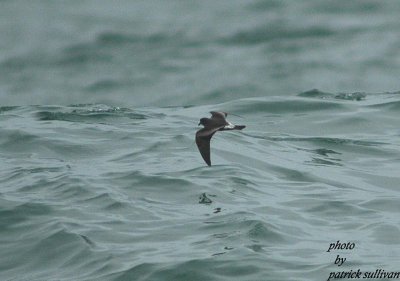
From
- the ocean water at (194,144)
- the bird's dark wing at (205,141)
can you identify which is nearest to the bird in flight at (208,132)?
the bird's dark wing at (205,141)

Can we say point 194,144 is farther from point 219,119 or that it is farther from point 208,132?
point 208,132

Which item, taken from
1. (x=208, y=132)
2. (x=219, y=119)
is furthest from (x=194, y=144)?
(x=208, y=132)

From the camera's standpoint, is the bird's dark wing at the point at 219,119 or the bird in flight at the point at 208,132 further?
the bird's dark wing at the point at 219,119

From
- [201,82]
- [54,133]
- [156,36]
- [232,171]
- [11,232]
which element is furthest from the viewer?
[156,36]

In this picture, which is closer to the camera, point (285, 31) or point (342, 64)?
point (342, 64)

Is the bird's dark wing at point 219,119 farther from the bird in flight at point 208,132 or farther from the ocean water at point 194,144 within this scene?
the ocean water at point 194,144

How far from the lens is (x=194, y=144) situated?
1117 cm

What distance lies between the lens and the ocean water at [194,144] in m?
7.95

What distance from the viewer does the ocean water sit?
7.95 meters

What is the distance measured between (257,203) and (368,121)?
140 inches

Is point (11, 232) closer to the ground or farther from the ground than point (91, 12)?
closer to the ground

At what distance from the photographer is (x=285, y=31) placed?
18.8m

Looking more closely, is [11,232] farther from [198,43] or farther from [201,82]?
[198,43]

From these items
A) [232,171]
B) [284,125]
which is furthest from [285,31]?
[232,171]
